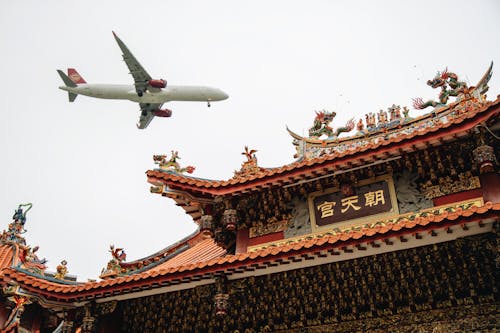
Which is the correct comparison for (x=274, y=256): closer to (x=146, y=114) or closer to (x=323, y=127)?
(x=323, y=127)

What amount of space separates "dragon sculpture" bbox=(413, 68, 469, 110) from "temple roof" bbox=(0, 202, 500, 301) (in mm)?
3147

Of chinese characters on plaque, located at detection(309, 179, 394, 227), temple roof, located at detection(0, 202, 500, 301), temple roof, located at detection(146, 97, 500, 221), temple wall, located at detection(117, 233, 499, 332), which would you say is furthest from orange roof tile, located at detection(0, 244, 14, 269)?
chinese characters on plaque, located at detection(309, 179, 394, 227)

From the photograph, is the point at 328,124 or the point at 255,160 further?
the point at 328,124

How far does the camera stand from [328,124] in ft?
40.2

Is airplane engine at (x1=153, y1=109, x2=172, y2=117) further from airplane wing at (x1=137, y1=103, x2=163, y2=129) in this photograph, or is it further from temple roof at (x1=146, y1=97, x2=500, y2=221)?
temple roof at (x1=146, y1=97, x2=500, y2=221)

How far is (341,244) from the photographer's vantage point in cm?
780

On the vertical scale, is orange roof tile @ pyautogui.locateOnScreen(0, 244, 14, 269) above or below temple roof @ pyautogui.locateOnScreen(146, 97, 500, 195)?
above

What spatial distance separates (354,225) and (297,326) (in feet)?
7.20

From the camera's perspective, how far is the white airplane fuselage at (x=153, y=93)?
27438mm

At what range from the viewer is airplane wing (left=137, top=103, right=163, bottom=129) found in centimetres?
2997

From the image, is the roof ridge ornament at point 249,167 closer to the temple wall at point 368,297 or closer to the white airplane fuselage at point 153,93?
the temple wall at point 368,297

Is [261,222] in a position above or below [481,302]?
above

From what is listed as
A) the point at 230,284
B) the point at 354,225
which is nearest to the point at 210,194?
the point at 230,284

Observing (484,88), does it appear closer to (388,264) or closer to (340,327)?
(388,264)
